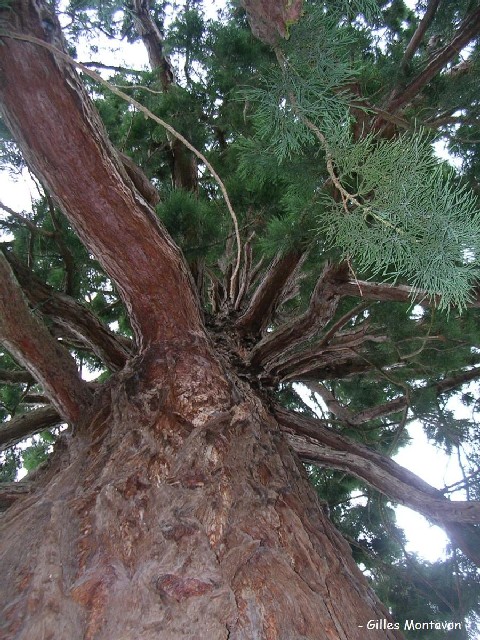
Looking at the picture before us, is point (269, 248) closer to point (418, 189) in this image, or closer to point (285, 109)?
point (285, 109)

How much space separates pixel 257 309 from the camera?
3.32 metres

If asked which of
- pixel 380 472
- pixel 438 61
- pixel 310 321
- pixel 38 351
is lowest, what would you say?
pixel 380 472

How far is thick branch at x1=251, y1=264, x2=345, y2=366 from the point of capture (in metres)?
2.69

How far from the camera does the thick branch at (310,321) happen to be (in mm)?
2686

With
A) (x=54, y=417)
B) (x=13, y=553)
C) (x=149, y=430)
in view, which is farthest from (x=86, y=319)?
(x=13, y=553)

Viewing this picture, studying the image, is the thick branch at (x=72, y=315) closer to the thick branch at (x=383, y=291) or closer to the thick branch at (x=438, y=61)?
the thick branch at (x=383, y=291)

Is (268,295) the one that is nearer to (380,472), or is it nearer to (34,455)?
(380,472)

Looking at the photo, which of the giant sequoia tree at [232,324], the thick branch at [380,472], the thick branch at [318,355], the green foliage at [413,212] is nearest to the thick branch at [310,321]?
the giant sequoia tree at [232,324]

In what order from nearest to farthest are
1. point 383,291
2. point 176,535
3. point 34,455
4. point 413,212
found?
point 176,535 < point 413,212 < point 383,291 < point 34,455

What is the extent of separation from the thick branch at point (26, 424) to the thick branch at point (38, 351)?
605 millimetres

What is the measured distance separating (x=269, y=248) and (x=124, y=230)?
2.86 ft

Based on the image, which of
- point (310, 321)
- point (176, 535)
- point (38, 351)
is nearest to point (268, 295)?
point (310, 321)

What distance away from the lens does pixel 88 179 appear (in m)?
1.79

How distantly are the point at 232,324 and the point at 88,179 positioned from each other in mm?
1712
